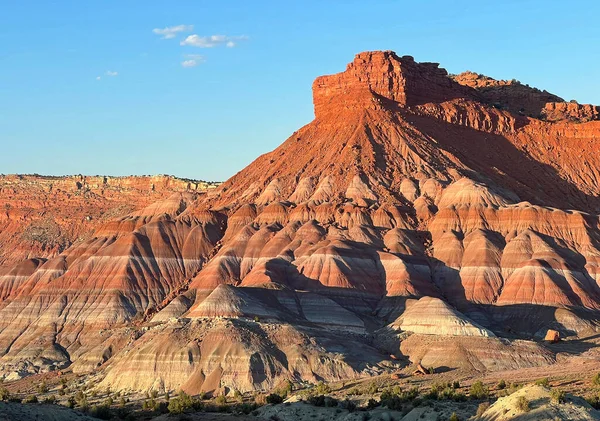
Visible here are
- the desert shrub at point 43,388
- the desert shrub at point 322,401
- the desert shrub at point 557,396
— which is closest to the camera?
the desert shrub at point 557,396

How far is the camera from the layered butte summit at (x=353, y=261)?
103 meters

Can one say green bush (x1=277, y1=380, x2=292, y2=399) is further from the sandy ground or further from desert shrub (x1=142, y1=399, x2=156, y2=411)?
the sandy ground

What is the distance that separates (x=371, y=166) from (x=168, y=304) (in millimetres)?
37716

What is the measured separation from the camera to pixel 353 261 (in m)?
136

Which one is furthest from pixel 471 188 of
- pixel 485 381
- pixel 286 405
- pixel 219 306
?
pixel 286 405

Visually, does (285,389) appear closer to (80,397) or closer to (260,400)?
(260,400)

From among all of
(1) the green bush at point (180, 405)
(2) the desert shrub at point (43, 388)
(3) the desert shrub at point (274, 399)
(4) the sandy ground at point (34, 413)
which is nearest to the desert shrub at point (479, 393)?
(3) the desert shrub at point (274, 399)

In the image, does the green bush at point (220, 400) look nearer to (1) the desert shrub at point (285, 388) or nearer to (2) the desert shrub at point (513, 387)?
(1) the desert shrub at point (285, 388)

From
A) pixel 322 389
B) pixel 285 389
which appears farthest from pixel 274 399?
pixel 285 389

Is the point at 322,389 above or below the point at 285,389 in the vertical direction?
above

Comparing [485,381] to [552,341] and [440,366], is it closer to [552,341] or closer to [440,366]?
[440,366]

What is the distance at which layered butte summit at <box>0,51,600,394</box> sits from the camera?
10338cm

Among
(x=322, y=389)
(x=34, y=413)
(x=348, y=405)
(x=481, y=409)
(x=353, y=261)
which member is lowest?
(x=322, y=389)

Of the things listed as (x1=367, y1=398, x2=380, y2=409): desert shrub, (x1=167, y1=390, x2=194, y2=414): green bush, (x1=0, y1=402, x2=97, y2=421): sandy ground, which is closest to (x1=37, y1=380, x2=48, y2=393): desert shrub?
(x1=167, y1=390, x2=194, y2=414): green bush
